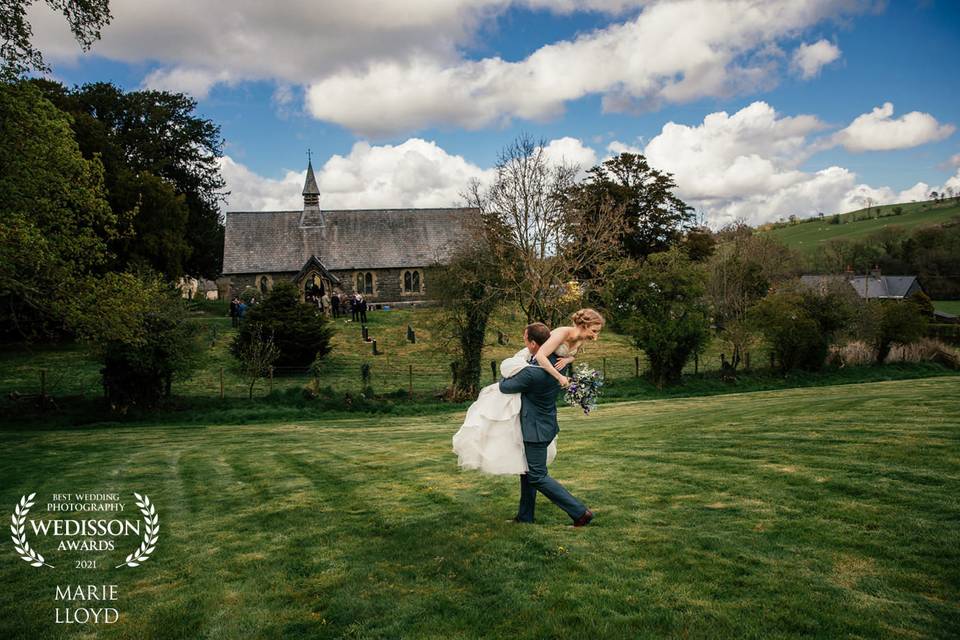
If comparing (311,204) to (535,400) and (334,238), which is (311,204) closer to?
(334,238)

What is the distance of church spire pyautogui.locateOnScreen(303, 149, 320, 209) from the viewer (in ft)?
172

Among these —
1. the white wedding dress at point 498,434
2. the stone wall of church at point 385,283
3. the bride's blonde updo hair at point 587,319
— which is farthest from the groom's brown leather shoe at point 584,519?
the stone wall of church at point 385,283

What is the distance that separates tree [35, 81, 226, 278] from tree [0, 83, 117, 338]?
46.7 feet

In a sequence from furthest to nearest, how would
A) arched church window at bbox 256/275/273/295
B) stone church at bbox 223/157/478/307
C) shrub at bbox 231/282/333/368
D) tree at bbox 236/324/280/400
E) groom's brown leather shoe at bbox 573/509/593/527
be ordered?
1. stone church at bbox 223/157/478/307
2. arched church window at bbox 256/275/273/295
3. shrub at bbox 231/282/333/368
4. tree at bbox 236/324/280/400
5. groom's brown leather shoe at bbox 573/509/593/527

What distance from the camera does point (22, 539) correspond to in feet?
23.2

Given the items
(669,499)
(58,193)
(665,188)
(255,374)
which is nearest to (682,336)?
(255,374)

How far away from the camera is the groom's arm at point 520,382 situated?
6062mm

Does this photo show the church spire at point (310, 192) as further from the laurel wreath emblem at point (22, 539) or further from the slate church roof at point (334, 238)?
the laurel wreath emblem at point (22, 539)

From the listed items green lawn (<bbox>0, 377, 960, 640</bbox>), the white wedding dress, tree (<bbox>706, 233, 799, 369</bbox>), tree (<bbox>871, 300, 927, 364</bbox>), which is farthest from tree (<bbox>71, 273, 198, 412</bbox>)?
tree (<bbox>871, 300, 927, 364</bbox>)

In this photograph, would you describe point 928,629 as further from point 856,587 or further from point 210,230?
point 210,230

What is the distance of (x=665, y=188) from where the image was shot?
174 ft

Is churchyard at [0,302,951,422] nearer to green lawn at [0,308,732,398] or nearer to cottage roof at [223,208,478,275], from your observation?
green lawn at [0,308,732,398]

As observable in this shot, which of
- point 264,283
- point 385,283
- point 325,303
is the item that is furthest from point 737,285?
point 264,283

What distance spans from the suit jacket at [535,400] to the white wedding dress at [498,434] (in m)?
0.07
